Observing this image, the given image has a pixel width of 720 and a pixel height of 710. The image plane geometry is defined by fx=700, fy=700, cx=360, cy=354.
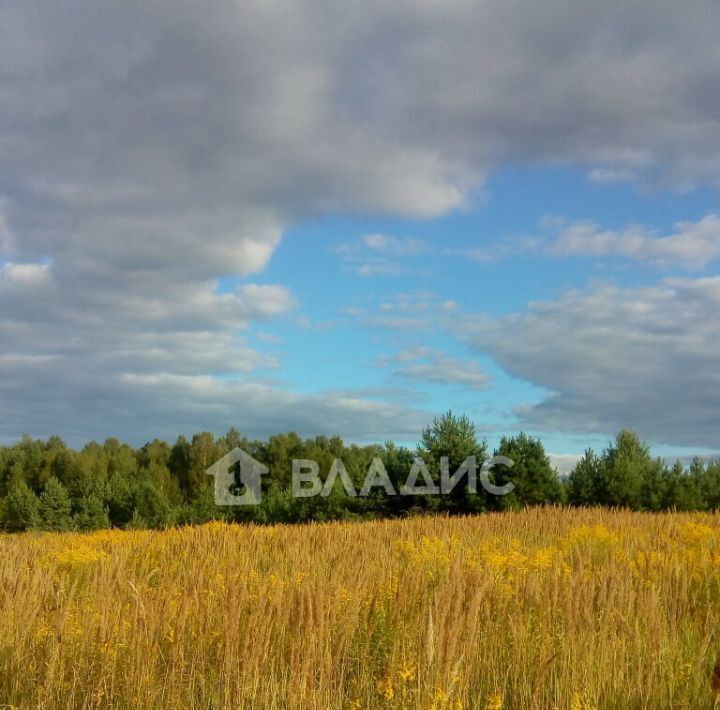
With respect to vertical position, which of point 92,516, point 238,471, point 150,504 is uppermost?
point 238,471

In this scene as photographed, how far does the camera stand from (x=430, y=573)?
21.4 ft

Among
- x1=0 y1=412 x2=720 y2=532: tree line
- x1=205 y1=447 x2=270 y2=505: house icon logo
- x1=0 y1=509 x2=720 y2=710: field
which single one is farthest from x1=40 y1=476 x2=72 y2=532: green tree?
x1=0 y1=509 x2=720 y2=710: field

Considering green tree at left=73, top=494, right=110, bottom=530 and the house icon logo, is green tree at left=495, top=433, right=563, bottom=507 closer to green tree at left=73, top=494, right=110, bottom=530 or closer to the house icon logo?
the house icon logo

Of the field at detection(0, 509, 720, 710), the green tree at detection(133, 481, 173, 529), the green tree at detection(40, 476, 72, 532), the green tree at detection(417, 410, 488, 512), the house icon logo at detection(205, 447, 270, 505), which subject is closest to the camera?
the field at detection(0, 509, 720, 710)

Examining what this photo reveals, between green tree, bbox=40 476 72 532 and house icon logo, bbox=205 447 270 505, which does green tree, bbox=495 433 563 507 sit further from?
green tree, bbox=40 476 72 532

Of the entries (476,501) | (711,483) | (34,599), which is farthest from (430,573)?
(711,483)

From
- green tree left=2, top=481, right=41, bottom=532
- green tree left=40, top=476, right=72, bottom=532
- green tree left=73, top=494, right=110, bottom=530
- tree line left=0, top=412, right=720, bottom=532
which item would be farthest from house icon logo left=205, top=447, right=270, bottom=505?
green tree left=2, top=481, right=41, bottom=532

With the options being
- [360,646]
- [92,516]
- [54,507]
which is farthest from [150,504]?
[360,646]

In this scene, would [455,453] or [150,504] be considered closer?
[455,453]

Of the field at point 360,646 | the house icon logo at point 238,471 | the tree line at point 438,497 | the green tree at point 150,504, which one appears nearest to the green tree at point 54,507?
the tree line at point 438,497

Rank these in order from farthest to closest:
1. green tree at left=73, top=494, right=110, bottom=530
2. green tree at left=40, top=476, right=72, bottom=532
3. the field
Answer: green tree at left=40, top=476, right=72, bottom=532
green tree at left=73, top=494, right=110, bottom=530
the field

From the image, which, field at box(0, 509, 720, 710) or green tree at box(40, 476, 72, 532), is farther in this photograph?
green tree at box(40, 476, 72, 532)

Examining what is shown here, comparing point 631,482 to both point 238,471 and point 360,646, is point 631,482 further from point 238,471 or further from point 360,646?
point 238,471

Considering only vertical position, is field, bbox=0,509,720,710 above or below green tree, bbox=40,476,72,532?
above
